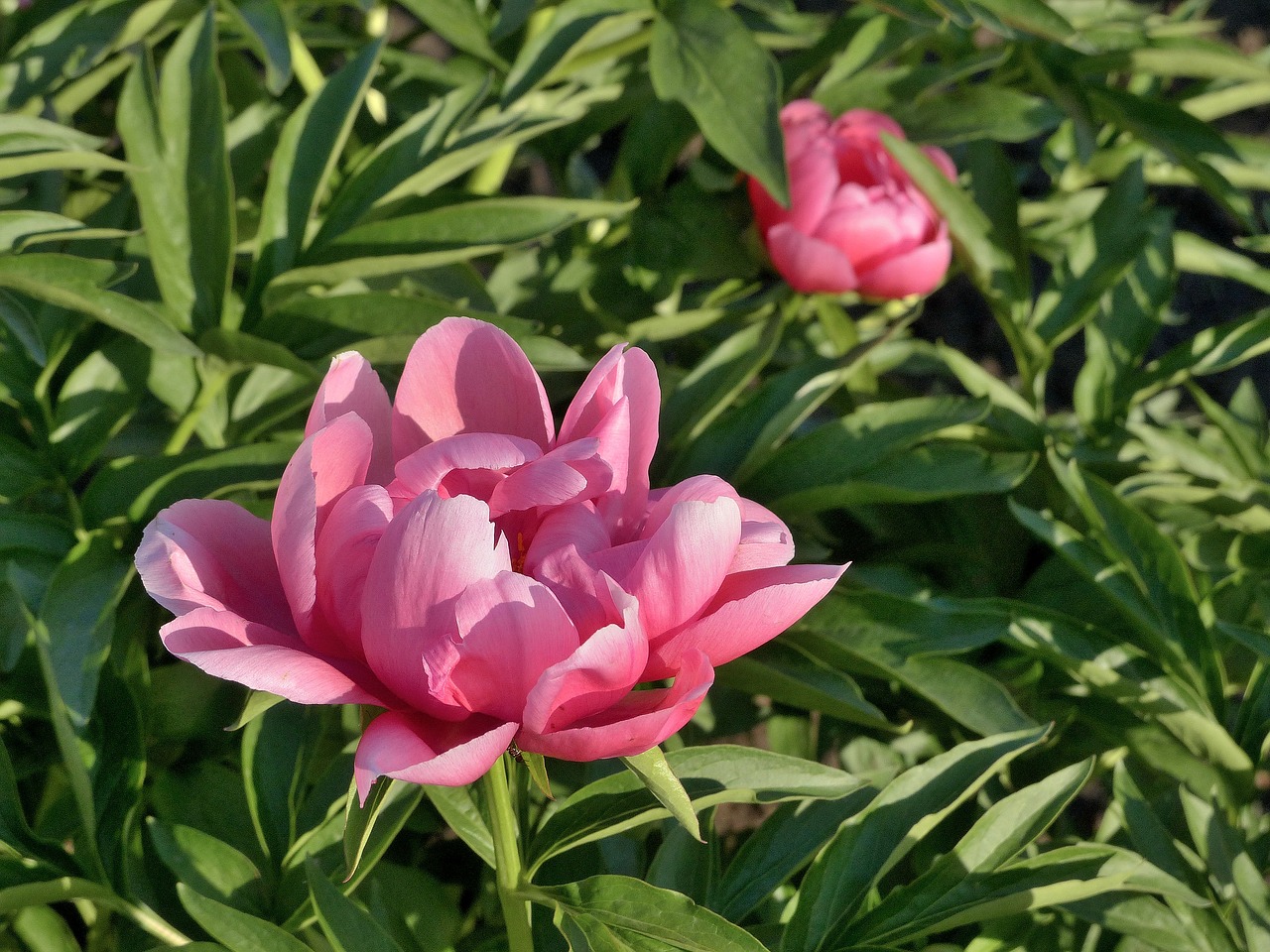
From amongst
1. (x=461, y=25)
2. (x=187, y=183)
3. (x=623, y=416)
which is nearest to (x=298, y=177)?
(x=187, y=183)

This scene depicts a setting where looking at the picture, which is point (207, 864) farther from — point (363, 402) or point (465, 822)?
point (363, 402)

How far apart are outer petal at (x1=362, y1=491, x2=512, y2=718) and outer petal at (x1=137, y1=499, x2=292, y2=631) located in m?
0.09

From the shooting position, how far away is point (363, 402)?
656 mm

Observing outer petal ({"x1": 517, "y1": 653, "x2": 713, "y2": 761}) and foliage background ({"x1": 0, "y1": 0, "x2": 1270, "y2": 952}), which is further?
foliage background ({"x1": 0, "y1": 0, "x2": 1270, "y2": 952})

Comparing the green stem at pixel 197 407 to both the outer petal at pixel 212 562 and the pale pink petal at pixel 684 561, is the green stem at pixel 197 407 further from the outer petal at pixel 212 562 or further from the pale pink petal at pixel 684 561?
the pale pink petal at pixel 684 561

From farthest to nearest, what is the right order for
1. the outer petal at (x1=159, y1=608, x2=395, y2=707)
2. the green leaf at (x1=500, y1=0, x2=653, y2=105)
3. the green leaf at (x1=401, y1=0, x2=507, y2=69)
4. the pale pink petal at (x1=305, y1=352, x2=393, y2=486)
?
the green leaf at (x1=401, y1=0, x2=507, y2=69) → the green leaf at (x1=500, y1=0, x2=653, y2=105) → the pale pink petal at (x1=305, y1=352, x2=393, y2=486) → the outer petal at (x1=159, y1=608, x2=395, y2=707)

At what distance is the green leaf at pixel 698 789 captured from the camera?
2.36 feet

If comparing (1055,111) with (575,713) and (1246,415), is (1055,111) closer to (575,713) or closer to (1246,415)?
(1246,415)

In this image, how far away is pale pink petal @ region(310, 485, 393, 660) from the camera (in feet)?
1.85

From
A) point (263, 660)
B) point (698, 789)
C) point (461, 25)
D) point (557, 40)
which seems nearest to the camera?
point (263, 660)

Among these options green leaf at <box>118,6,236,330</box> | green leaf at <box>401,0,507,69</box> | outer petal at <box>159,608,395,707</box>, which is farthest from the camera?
green leaf at <box>401,0,507,69</box>

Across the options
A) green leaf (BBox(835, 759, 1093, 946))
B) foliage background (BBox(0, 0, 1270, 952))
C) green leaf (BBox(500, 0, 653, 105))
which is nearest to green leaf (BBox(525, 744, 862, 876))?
foliage background (BBox(0, 0, 1270, 952))

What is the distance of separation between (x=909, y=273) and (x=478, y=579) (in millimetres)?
809

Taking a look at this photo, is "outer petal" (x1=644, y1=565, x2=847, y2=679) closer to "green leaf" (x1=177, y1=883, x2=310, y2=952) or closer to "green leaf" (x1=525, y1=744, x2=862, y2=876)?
"green leaf" (x1=525, y1=744, x2=862, y2=876)
